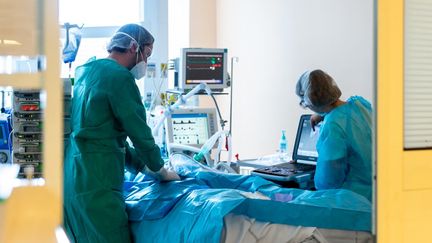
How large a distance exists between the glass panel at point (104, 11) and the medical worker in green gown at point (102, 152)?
1769 millimetres

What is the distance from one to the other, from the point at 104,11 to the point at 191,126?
156 cm

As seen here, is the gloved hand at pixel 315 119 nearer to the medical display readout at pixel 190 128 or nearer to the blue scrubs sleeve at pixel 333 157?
the blue scrubs sleeve at pixel 333 157

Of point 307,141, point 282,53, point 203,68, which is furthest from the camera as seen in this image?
point 282,53

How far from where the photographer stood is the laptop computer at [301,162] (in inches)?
128

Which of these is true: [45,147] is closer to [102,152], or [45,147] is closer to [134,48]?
[102,152]

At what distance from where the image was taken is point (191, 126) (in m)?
3.77

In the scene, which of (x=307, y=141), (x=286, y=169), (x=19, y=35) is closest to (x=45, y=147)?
(x=19, y=35)

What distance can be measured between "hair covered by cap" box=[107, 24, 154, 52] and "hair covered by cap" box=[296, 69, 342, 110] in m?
0.99

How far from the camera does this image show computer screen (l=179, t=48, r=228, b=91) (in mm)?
3822

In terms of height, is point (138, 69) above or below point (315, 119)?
Result: above

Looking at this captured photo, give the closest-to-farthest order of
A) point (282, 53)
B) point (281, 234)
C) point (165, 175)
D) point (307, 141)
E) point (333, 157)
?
point (281, 234)
point (333, 157)
point (165, 175)
point (307, 141)
point (282, 53)

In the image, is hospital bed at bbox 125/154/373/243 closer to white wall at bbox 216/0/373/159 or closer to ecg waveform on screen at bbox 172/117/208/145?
ecg waveform on screen at bbox 172/117/208/145

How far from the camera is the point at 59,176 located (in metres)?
1.12
